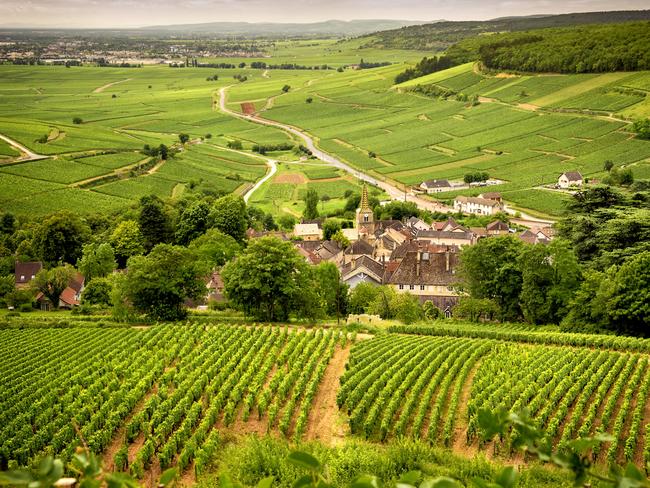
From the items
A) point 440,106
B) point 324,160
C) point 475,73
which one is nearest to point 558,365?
point 324,160

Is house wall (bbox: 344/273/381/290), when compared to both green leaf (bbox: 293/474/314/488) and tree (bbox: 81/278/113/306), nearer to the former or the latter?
tree (bbox: 81/278/113/306)

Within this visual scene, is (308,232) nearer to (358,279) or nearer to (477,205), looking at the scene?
(358,279)

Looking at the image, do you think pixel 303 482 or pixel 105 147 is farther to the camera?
pixel 105 147

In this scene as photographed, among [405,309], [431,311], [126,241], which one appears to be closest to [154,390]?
[405,309]

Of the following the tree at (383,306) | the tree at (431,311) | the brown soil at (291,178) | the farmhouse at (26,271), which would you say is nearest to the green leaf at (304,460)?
the tree at (383,306)

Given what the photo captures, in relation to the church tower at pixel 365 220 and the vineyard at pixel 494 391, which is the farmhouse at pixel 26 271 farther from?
the vineyard at pixel 494 391

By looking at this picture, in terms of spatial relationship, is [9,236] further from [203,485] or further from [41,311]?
[203,485]
